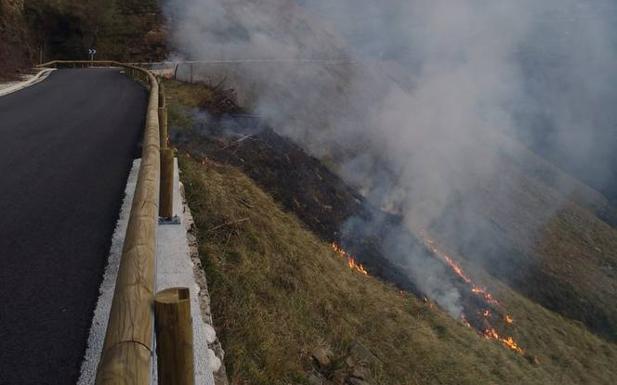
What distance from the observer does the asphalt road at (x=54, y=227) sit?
9.04 feet

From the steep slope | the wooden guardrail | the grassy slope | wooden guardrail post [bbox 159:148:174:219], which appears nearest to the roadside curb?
the steep slope

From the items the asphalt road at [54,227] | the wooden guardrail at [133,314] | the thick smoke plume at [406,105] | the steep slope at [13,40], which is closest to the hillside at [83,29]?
the steep slope at [13,40]

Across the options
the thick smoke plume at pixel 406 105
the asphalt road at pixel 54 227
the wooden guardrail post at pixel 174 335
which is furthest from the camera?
the thick smoke plume at pixel 406 105

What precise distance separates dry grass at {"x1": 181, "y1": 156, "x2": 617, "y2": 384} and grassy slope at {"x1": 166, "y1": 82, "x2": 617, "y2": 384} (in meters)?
0.02

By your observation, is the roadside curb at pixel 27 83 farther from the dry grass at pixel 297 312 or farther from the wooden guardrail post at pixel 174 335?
the wooden guardrail post at pixel 174 335

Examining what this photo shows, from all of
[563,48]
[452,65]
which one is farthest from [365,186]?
[563,48]

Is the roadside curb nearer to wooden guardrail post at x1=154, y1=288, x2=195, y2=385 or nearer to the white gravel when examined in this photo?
the white gravel

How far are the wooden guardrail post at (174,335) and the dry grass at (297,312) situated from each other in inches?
75.5

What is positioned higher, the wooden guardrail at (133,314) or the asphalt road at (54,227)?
the wooden guardrail at (133,314)

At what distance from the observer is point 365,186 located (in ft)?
72.3

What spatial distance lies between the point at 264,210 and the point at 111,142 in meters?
3.37

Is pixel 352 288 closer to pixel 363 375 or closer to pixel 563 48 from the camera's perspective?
pixel 363 375

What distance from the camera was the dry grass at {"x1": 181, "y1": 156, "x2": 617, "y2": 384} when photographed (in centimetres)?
437

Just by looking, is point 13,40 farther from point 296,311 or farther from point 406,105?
point 406,105
